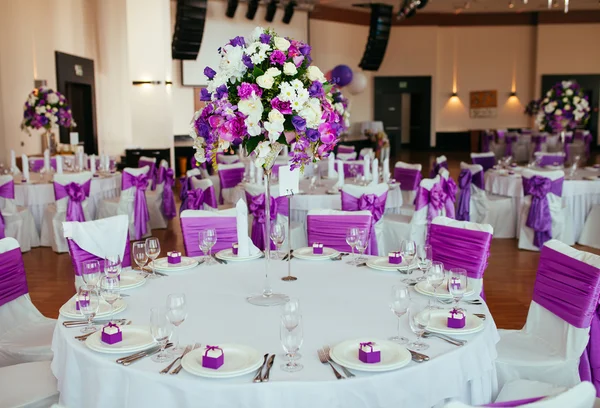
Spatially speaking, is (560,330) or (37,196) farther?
(37,196)

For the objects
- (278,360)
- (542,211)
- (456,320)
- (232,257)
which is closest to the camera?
(278,360)

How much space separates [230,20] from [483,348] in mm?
14893

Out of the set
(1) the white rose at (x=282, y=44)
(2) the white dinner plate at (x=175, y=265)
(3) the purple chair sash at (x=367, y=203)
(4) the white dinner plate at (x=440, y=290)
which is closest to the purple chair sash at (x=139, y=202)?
(3) the purple chair sash at (x=367, y=203)

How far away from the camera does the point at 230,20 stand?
16203mm

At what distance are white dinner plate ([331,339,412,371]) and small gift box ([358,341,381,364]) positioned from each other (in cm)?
2

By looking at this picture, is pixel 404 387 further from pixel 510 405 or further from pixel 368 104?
pixel 368 104

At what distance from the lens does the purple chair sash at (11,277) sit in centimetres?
331

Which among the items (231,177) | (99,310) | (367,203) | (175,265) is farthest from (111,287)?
(231,177)

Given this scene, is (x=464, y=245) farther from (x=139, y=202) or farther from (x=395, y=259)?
(x=139, y=202)

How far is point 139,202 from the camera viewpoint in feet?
26.5

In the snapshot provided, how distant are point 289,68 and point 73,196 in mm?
5118

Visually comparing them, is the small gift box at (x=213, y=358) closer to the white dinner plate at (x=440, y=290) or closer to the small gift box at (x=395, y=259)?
the white dinner plate at (x=440, y=290)

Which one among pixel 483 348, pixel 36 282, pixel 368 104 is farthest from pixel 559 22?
pixel 483 348

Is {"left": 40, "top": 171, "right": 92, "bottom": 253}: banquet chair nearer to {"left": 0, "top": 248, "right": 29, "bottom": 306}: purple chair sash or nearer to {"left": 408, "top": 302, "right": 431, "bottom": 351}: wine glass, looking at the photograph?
{"left": 0, "top": 248, "right": 29, "bottom": 306}: purple chair sash
